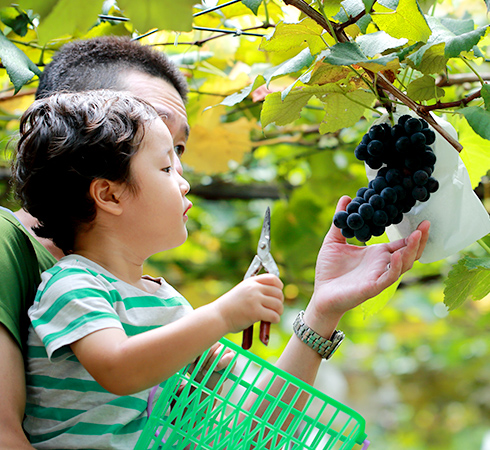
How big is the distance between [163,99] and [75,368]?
52 centimetres

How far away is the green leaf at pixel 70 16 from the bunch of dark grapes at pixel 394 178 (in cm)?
38

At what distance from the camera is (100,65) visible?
1.03m

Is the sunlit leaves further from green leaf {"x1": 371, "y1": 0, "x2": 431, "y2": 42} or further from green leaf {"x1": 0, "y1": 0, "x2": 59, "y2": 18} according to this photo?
green leaf {"x1": 0, "y1": 0, "x2": 59, "y2": 18}

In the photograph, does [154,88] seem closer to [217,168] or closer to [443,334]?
[217,168]

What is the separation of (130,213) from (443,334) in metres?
4.72

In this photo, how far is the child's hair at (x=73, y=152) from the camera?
2.52 feet

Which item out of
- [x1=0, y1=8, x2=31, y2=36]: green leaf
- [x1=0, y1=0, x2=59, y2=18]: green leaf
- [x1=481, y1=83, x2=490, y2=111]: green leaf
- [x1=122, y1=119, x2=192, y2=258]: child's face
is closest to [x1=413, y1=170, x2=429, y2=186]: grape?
[x1=481, y1=83, x2=490, y2=111]: green leaf

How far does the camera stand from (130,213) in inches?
31.1

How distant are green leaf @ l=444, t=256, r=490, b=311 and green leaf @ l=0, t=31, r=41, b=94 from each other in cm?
65

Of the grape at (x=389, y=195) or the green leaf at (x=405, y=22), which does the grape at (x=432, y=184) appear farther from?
the green leaf at (x=405, y=22)

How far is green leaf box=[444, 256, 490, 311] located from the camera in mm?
734

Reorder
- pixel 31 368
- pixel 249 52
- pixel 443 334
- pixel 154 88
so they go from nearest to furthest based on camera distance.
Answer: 1. pixel 31 368
2. pixel 154 88
3. pixel 249 52
4. pixel 443 334

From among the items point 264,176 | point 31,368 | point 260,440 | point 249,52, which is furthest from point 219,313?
point 264,176

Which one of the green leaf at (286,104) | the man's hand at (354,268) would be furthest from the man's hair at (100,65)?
the man's hand at (354,268)
